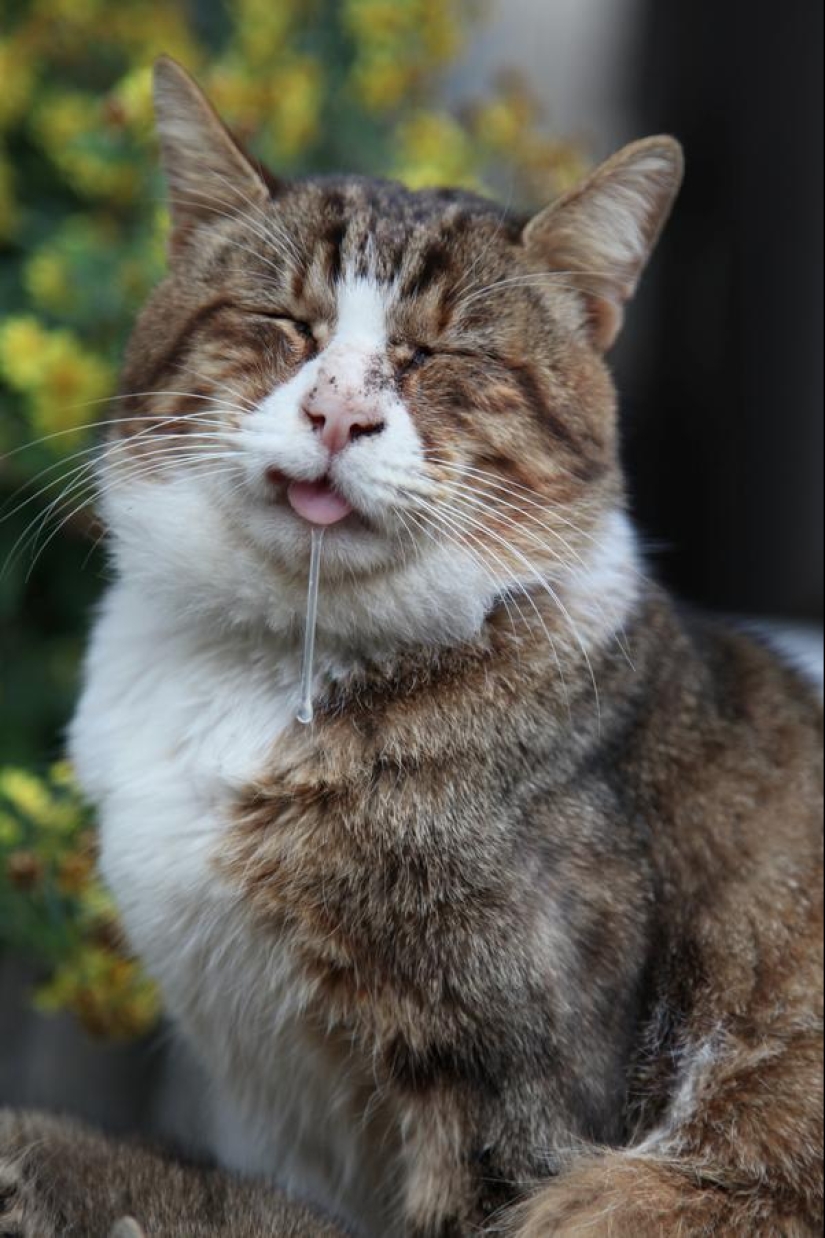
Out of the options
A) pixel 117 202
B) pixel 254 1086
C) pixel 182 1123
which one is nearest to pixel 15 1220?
A: pixel 254 1086

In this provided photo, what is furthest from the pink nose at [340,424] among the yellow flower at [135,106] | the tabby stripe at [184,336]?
the yellow flower at [135,106]

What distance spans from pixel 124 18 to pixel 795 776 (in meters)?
2.17

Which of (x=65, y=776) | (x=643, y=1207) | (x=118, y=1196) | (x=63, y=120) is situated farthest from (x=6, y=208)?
(x=643, y=1207)

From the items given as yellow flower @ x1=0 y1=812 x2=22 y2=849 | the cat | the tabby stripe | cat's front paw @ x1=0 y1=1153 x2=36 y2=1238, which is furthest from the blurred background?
cat's front paw @ x1=0 y1=1153 x2=36 y2=1238

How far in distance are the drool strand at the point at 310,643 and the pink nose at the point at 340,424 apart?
0.14m

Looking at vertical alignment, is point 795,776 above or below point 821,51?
below

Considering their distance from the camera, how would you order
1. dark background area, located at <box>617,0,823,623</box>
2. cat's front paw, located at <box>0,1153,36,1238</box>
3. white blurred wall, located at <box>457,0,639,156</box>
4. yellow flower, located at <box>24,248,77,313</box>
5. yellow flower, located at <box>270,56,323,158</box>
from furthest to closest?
white blurred wall, located at <box>457,0,639,156</box>
dark background area, located at <box>617,0,823,623</box>
yellow flower, located at <box>270,56,323,158</box>
yellow flower, located at <box>24,248,77,313</box>
cat's front paw, located at <box>0,1153,36,1238</box>

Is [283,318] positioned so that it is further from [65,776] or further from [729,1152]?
[729,1152]

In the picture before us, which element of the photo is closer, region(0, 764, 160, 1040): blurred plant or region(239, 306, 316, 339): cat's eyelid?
region(239, 306, 316, 339): cat's eyelid

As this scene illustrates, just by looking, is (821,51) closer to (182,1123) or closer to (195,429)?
(195,429)

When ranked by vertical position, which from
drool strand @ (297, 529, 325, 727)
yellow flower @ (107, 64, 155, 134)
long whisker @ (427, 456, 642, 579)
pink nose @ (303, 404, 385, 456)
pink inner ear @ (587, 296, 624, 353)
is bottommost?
drool strand @ (297, 529, 325, 727)

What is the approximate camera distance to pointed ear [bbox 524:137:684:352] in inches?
74.0

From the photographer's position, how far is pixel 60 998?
242 cm

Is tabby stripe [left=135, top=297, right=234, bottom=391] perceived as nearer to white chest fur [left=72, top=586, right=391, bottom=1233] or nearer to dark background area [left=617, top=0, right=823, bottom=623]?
white chest fur [left=72, top=586, right=391, bottom=1233]
